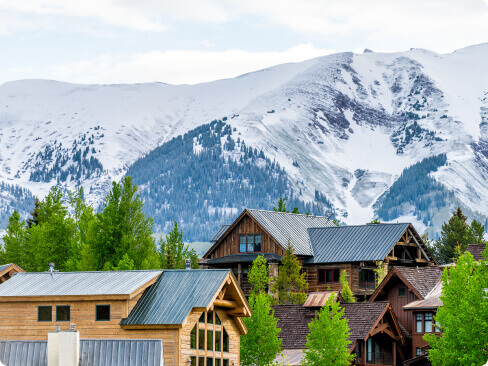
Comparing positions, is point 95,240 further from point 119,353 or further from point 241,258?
point 119,353

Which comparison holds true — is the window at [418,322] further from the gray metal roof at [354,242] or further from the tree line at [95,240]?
the gray metal roof at [354,242]

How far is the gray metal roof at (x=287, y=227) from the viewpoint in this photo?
4488 inches

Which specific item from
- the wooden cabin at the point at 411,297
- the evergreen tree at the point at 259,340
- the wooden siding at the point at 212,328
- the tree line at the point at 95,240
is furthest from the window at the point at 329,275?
the wooden siding at the point at 212,328

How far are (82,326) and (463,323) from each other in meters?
21.2

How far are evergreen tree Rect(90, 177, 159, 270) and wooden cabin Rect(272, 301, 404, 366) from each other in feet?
39.9

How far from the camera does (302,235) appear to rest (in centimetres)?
11825

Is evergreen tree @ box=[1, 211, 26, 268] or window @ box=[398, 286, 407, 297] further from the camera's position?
evergreen tree @ box=[1, 211, 26, 268]

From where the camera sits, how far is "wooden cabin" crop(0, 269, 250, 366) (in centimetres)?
6259

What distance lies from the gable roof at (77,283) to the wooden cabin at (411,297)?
26610 mm

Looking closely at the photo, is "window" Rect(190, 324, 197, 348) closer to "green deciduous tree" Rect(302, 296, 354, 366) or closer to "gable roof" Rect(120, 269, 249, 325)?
"gable roof" Rect(120, 269, 249, 325)

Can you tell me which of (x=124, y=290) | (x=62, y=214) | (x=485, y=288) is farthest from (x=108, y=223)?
(x=485, y=288)

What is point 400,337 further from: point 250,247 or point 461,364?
point 250,247

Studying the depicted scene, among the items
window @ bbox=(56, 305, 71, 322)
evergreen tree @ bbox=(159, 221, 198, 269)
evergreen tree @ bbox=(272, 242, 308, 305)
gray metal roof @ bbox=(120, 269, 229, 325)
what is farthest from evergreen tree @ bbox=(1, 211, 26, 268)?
gray metal roof @ bbox=(120, 269, 229, 325)

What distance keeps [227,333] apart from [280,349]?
28.0 ft
